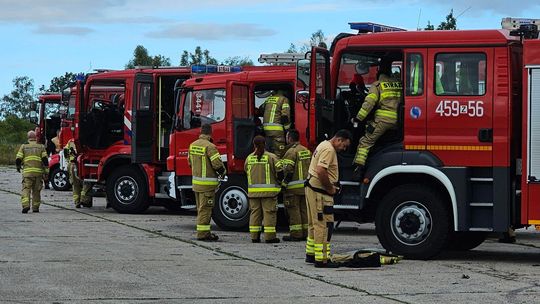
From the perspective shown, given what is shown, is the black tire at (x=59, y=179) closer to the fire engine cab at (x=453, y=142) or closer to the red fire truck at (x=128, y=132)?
the red fire truck at (x=128, y=132)

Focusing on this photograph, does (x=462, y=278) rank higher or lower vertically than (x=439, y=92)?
lower

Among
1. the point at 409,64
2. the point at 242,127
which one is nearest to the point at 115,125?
the point at 242,127

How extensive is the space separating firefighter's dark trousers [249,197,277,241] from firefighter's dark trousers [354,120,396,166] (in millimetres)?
2086

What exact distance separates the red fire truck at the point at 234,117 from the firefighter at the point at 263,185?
5.13 ft

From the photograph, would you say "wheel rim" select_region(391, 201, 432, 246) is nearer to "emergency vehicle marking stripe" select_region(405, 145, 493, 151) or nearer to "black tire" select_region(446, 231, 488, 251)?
"emergency vehicle marking stripe" select_region(405, 145, 493, 151)

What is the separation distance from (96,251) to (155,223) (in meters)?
5.18

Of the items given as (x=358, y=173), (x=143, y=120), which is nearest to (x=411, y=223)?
(x=358, y=173)

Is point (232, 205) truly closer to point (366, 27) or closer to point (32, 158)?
point (366, 27)

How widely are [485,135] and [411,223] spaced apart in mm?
1498

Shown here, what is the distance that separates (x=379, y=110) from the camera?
13.8 meters

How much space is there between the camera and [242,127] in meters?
17.4

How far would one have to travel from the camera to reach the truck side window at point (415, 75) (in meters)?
13.5

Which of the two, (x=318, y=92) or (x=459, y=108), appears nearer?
(x=459, y=108)

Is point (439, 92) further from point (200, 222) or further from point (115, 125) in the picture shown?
point (115, 125)
